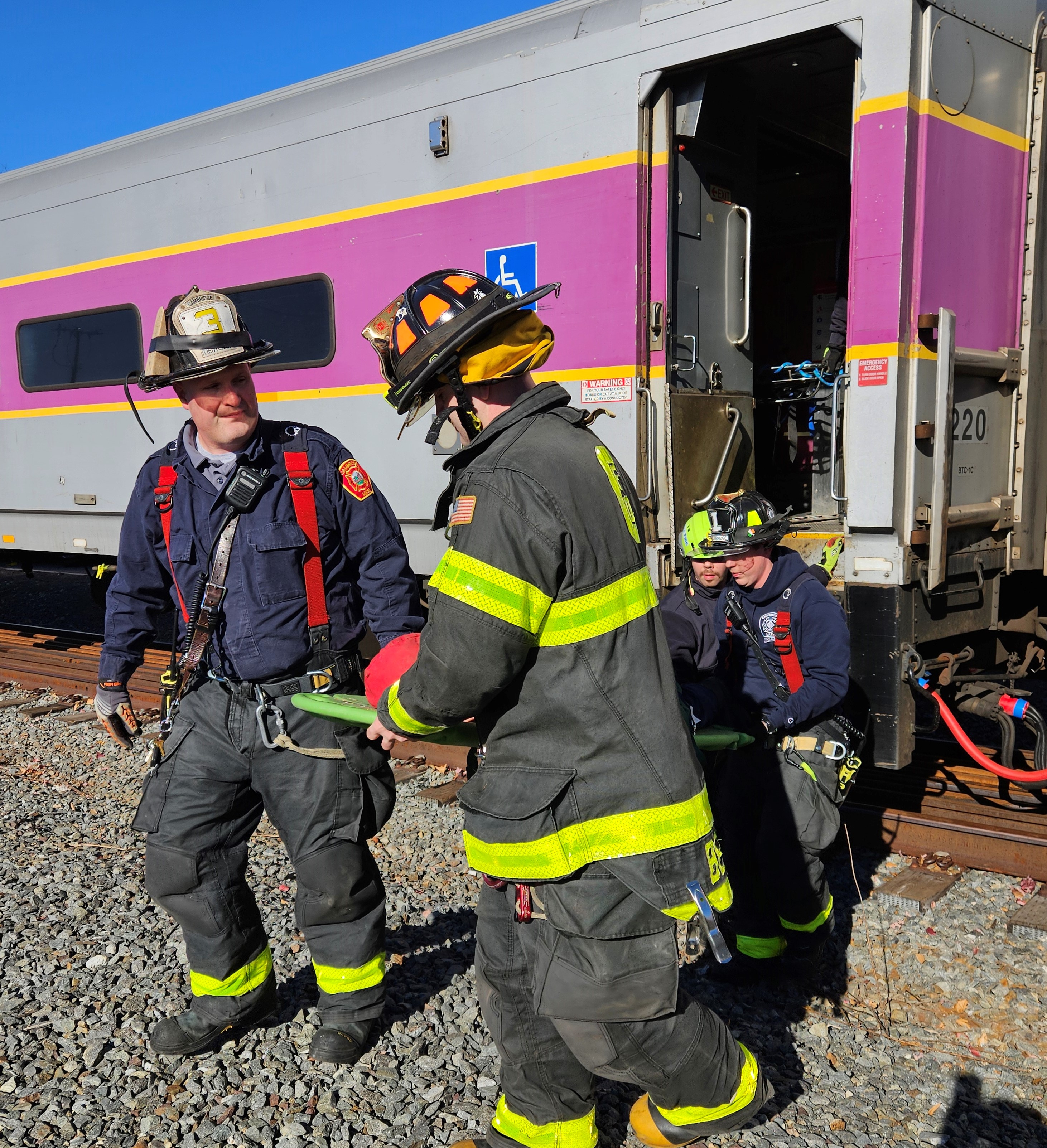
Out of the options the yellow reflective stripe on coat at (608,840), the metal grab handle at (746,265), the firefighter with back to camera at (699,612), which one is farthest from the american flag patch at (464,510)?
the metal grab handle at (746,265)

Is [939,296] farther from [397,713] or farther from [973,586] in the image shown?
[397,713]

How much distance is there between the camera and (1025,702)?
4.64m

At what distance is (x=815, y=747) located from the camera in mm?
3656

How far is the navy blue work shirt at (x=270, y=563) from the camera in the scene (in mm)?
2955

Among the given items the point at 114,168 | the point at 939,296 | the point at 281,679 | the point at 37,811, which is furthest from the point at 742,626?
the point at 114,168

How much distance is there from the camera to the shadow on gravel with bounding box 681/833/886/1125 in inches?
118

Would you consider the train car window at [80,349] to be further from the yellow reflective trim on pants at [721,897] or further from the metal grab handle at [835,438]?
the yellow reflective trim on pants at [721,897]

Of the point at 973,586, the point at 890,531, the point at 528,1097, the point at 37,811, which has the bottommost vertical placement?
the point at 37,811

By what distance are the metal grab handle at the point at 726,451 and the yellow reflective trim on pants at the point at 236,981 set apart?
10.7 ft

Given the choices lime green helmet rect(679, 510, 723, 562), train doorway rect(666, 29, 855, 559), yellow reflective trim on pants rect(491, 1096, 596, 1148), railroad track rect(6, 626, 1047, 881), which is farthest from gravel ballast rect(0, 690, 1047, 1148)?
train doorway rect(666, 29, 855, 559)

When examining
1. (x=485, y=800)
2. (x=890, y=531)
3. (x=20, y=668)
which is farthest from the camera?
(x=20, y=668)

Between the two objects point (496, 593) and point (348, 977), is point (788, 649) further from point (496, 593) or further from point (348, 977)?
point (496, 593)

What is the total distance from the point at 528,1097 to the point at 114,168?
705 centimetres

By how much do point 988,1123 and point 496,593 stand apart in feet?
6.88
